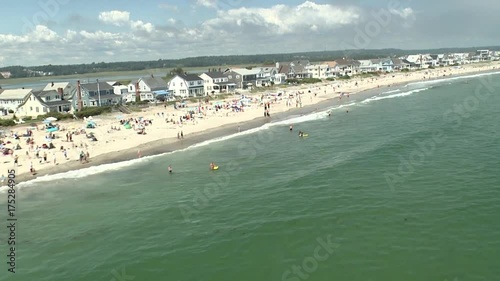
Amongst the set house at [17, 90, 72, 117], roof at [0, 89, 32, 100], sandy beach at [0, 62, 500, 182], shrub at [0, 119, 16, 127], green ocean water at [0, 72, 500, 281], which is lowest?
green ocean water at [0, 72, 500, 281]

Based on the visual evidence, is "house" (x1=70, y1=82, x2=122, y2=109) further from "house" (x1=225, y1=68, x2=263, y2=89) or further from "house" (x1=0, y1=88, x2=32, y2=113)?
"house" (x1=225, y1=68, x2=263, y2=89)

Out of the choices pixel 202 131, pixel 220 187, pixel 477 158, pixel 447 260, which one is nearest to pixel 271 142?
pixel 202 131

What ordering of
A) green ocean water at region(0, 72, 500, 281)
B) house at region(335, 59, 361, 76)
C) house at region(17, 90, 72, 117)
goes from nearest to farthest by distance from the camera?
1. green ocean water at region(0, 72, 500, 281)
2. house at region(17, 90, 72, 117)
3. house at region(335, 59, 361, 76)

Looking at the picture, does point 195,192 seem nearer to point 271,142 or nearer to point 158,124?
point 271,142

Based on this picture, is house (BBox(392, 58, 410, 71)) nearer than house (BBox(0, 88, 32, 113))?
No

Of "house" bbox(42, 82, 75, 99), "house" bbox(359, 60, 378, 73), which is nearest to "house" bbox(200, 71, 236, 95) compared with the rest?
"house" bbox(42, 82, 75, 99)

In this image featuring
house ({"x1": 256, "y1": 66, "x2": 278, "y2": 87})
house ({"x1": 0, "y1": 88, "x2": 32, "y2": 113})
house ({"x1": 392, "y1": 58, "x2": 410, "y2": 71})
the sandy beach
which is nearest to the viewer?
the sandy beach
